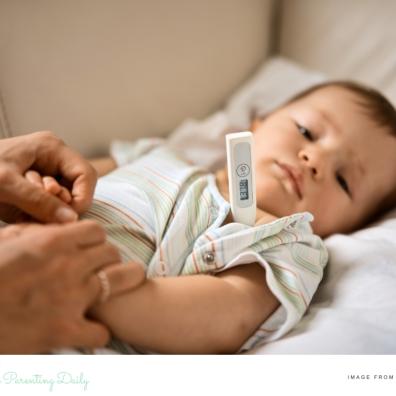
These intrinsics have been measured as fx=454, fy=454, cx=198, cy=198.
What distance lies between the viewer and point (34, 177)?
58 cm

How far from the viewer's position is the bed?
0.67 m

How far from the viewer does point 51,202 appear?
0.54 meters

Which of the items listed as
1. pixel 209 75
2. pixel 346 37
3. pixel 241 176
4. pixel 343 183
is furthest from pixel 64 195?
pixel 346 37

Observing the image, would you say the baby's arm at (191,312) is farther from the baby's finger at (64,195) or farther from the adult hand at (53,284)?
the baby's finger at (64,195)

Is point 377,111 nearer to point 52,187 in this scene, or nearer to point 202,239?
point 202,239

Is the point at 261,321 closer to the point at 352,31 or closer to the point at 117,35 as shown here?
the point at 117,35

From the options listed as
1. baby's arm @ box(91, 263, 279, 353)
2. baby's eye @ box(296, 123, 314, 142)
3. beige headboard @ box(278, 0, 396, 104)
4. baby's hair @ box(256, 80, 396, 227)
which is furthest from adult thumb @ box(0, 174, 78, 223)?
beige headboard @ box(278, 0, 396, 104)

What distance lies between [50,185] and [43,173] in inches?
3.1

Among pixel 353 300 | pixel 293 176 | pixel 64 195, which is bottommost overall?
pixel 353 300

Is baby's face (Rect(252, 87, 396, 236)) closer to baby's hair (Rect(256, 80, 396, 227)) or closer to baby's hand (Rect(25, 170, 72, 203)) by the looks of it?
baby's hair (Rect(256, 80, 396, 227))

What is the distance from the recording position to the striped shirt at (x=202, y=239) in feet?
2.04
